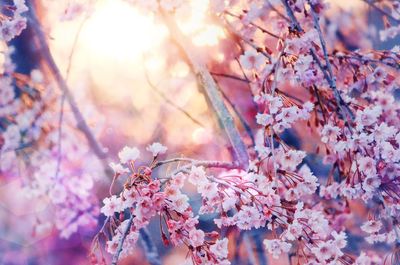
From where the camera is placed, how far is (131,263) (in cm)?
256

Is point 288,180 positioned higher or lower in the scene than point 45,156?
higher

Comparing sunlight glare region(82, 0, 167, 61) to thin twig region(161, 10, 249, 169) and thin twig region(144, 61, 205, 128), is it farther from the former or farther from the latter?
thin twig region(161, 10, 249, 169)

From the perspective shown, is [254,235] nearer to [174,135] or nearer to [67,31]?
[174,135]

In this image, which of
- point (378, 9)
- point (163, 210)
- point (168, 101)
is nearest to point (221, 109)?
point (168, 101)

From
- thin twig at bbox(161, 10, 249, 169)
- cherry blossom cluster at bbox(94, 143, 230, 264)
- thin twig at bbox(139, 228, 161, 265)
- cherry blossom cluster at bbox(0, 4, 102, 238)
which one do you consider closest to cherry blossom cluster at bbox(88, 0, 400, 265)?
cherry blossom cluster at bbox(94, 143, 230, 264)

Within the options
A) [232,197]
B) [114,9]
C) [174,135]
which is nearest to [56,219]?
[174,135]

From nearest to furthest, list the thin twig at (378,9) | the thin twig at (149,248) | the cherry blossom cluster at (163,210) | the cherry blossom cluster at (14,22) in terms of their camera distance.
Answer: the cherry blossom cluster at (163,210) → the cherry blossom cluster at (14,22) → the thin twig at (149,248) → the thin twig at (378,9)

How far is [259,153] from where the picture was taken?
1776 millimetres

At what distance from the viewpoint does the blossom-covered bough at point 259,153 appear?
1531 millimetres

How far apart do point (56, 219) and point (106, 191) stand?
1.55 feet

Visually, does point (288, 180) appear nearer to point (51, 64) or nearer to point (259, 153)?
point (259, 153)

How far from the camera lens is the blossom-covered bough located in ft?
5.02

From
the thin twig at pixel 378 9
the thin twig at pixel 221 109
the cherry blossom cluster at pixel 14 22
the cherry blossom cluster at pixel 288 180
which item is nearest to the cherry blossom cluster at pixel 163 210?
the cherry blossom cluster at pixel 288 180

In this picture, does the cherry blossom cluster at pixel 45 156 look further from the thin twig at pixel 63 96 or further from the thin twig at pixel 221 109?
the thin twig at pixel 221 109
